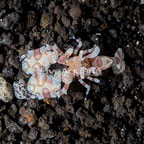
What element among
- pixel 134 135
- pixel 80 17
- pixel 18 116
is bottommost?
pixel 134 135

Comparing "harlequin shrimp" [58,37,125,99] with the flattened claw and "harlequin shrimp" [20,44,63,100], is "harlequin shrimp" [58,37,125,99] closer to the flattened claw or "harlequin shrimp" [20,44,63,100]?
the flattened claw

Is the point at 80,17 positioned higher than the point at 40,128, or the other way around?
the point at 80,17

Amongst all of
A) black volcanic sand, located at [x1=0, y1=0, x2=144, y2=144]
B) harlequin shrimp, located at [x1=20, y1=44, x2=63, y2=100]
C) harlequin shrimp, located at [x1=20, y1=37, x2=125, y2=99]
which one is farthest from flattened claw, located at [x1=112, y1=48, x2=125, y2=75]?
harlequin shrimp, located at [x1=20, y1=44, x2=63, y2=100]

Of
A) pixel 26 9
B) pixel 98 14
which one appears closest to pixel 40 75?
pixel 26 9

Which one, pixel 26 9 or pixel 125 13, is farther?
pixel 125 13

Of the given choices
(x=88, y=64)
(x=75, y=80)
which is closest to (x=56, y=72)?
(x=75, y=80)

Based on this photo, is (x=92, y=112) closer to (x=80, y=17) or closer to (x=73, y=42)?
(x=73, y=42)

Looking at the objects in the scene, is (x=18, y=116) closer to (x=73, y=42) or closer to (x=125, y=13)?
(x=73, y=42)
